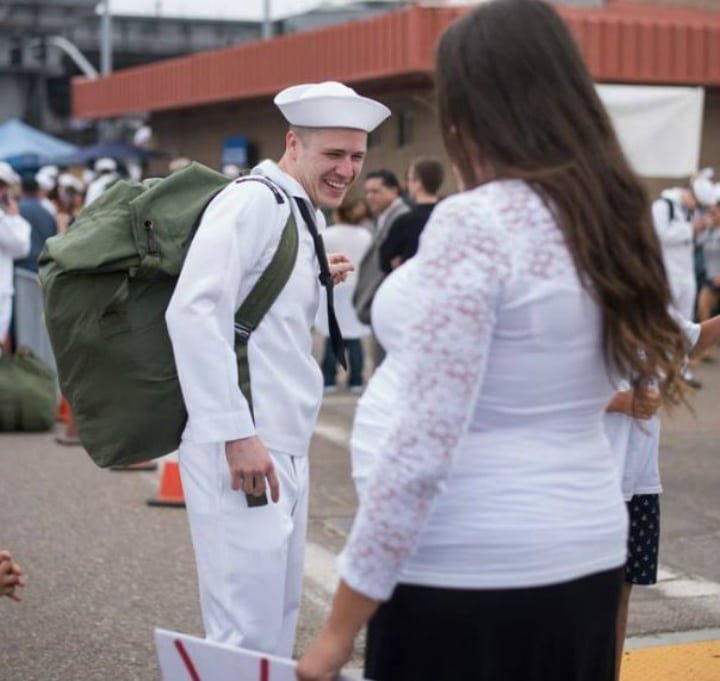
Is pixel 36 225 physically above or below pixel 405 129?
above

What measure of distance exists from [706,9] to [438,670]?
69.1 feet

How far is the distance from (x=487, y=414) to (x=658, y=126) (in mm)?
13080

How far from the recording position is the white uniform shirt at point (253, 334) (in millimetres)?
3564

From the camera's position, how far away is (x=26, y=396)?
10930 millimetres

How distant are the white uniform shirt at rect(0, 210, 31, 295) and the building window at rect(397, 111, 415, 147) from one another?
8.28 meters

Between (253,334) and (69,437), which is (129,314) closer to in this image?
(253,334)

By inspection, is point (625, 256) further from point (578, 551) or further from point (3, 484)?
point (3, 484)

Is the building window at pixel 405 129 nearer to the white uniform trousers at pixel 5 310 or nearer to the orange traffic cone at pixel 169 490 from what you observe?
the white uniform trousers at pixel 5 310

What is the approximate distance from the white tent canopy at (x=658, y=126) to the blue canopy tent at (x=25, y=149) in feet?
46.8

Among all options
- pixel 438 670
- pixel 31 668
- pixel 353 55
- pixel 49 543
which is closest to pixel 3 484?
pixel 49 543

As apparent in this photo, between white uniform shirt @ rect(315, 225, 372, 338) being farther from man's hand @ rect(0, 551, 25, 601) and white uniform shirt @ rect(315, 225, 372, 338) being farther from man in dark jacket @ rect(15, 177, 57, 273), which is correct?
man's hand @ rect(0, 551, 25, 601)

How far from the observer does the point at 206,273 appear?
3580 mm

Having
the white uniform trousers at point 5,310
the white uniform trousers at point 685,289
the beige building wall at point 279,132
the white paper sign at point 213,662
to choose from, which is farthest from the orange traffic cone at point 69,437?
the white paper sign at point 213,662

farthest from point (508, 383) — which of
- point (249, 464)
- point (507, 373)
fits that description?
point (249, 464)
